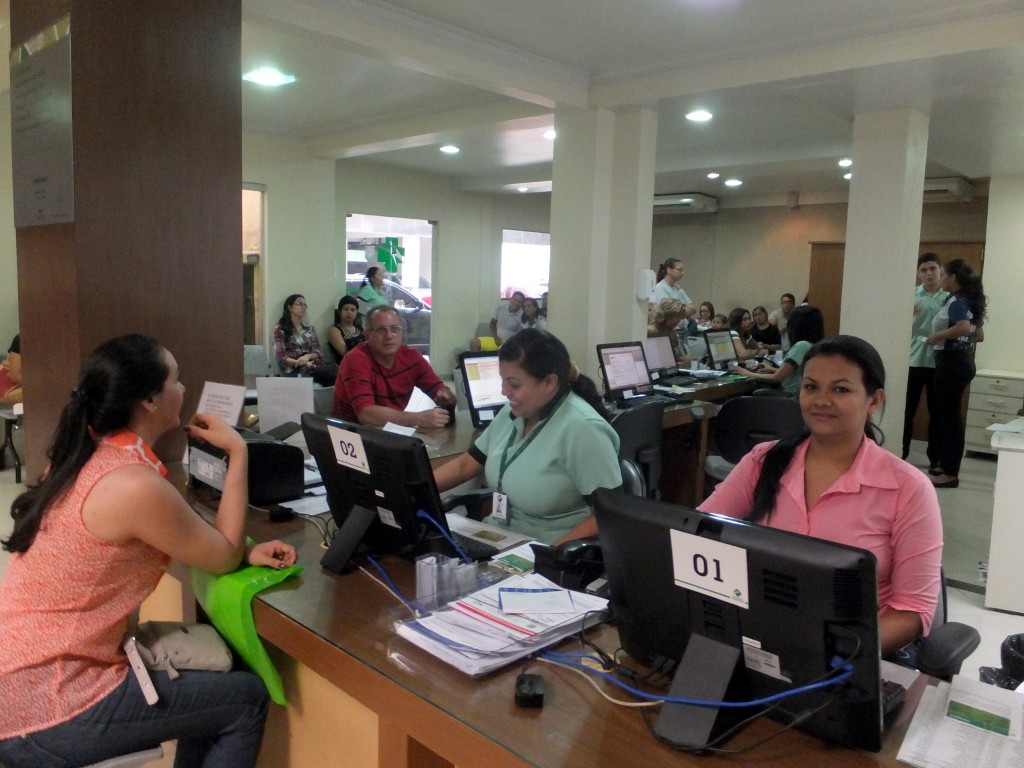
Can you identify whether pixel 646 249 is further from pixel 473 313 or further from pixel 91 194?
pixel 473 313

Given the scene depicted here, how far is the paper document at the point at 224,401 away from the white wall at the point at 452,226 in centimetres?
633

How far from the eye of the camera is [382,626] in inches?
58.6

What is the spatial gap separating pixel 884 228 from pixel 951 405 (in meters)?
1.68

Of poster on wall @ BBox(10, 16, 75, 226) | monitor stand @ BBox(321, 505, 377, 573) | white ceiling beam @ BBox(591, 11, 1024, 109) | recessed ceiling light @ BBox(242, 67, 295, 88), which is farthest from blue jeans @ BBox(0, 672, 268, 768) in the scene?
recessed ceiling light @ BBox(242, 67, 295, 88)

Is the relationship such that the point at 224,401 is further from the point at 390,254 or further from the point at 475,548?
the point at 390,254

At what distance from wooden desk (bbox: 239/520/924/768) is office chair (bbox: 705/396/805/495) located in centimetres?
244

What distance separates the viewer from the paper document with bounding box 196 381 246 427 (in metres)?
2.50

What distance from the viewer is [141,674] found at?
1.52 meters

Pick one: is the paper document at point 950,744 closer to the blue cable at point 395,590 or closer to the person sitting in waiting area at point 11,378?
the blue cable at point 395,590

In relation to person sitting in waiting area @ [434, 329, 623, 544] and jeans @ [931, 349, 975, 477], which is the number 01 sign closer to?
person sitting in waiting area @ [434, 329, 623, 544]

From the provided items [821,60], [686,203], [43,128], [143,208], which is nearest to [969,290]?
[821,60]

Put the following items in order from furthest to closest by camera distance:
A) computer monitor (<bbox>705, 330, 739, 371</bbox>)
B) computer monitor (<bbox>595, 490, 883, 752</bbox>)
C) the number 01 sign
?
computer monitor (<bbox>705, 330, 739, 371</bbox>) → the number 01 sign → computer monitor (<bbox>595, 490, 883, 752</bbox>)

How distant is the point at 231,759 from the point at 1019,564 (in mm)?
3230

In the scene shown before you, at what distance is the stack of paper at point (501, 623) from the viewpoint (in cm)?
132
